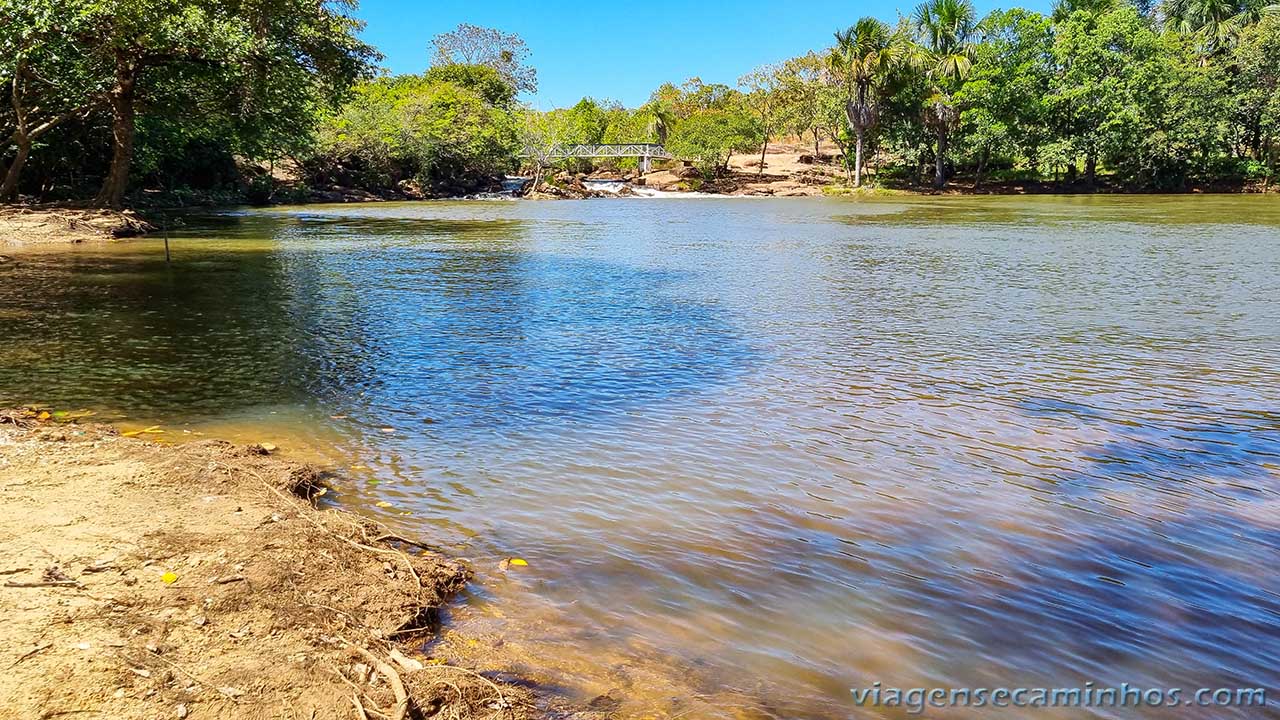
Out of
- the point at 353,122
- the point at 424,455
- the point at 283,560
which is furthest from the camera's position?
the point at 353,122

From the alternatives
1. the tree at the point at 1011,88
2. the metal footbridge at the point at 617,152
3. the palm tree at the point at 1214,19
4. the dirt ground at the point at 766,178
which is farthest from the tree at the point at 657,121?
the palm tree at the point at 1214,19

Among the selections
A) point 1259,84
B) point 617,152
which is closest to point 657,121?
point 617,152

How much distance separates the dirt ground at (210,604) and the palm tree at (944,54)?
2639 inches

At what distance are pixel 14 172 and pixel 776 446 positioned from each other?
96.4 feet

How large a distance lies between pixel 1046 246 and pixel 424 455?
21.5m

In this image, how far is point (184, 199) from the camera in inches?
1601

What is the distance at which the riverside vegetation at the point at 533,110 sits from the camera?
23.1 meters

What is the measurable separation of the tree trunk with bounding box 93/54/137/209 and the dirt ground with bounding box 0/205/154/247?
1.46 m

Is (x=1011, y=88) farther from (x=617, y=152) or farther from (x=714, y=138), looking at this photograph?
(x=617, y=152)

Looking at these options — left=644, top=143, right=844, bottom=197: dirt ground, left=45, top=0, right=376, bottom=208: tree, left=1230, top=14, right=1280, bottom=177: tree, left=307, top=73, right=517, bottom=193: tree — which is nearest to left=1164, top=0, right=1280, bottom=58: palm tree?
left=1230, top=14, right=1280, bottom=177: tree

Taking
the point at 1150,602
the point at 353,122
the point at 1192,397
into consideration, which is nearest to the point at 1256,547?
the point at 1150,602

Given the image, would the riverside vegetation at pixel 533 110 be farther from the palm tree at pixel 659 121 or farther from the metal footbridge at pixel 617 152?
the palm tree at pixel 659 121

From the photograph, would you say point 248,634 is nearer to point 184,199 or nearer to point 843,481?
point 843,481

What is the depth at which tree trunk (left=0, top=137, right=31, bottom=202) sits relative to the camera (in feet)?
80.7
